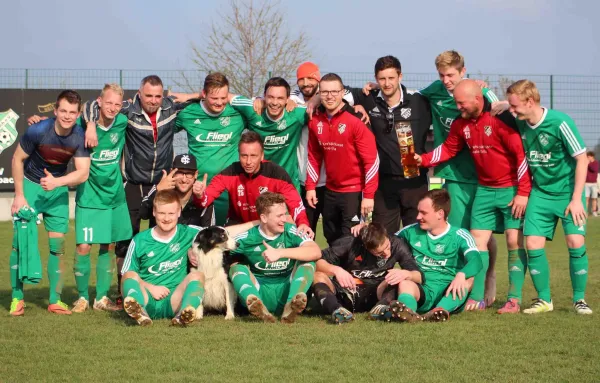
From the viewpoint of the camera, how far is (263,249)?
726 cm

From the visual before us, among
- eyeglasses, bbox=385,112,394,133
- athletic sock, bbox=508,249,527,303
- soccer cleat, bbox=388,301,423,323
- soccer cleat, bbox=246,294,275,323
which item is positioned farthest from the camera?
eyeglasses, bbox=385,112,394,133

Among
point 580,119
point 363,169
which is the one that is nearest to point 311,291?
point 363,169

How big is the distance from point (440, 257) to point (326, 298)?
1.19 m

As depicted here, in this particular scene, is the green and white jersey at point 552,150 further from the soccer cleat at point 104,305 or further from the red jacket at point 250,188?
the soccer cleat at point 104,305

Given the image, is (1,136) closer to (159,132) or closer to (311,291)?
(159,132)

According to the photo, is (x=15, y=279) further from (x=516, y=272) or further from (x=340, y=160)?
(x=516, y=272)

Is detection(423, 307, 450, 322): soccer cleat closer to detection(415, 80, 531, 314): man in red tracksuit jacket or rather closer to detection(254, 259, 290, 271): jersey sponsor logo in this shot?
detection(415, 80, 531, 314): man in red tracksuit jacket

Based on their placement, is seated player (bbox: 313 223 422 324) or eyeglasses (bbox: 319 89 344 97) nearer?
seated player (bbox: 313 223 422 324)

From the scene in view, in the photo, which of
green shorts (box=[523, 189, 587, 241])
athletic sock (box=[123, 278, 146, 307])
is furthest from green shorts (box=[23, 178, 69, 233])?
green shorts (box=[523, 189, 587, 241])

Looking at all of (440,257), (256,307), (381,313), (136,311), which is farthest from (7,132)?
(381,313)

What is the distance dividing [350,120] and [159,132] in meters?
2.05

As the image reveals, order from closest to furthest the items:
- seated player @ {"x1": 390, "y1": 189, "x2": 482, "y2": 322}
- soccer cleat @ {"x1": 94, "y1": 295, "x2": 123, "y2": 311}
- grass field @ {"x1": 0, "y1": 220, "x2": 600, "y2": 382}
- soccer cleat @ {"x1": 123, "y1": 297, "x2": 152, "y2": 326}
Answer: grass field @ {"x1": 0, "y1": 220, "x2": 600, "y2": 382}
soccer cleat @ {"x1": 123, "y1": 297, "x2": 152, "y2": 326}
seated player @ {"x1": 390, "y1": 189, "x2": 482, "y2": 322}
soccer cleat @ {"x1": 94, "y1": 295, "x2": 123, "y2": 311}

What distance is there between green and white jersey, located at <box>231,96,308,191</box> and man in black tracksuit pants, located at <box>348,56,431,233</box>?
807mm

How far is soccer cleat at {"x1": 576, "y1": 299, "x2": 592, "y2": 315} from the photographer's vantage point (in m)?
7.10
